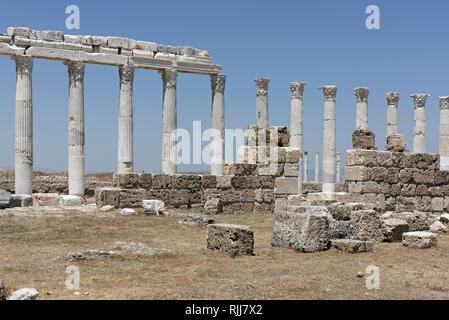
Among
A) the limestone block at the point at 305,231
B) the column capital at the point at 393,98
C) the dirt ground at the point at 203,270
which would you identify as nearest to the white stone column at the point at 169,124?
the column capital at the point at 393,98

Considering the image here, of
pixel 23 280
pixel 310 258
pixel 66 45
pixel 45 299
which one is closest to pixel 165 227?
pixel 310 258

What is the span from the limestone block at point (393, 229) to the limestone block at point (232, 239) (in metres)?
3.71

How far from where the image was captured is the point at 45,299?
21.8 feet

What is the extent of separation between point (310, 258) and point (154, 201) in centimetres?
845

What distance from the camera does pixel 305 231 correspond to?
1065cm

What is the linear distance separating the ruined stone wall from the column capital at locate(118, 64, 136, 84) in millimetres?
14289

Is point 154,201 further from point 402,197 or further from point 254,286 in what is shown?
point 254,286

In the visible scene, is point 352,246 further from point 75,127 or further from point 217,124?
point 217,124

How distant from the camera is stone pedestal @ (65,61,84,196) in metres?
27.8

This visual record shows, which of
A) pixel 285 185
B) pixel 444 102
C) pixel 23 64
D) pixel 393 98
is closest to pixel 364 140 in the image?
pixel 285 185

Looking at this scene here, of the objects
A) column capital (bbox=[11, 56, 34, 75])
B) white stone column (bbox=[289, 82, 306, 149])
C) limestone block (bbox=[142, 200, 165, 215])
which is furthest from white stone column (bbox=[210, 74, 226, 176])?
limestone block (bbox=[142, 200, 165, 215])

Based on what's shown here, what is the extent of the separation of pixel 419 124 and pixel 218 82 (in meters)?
14.4

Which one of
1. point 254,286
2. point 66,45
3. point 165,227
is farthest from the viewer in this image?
point 66,45

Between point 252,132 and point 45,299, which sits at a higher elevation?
point 252,132
